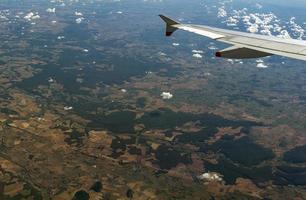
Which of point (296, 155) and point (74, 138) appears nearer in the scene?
point (74, 138)

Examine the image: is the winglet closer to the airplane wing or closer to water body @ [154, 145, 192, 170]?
the airplane wing

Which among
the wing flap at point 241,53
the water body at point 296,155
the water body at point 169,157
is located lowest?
the water body at point 296,155

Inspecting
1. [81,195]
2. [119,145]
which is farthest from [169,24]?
[119,145]

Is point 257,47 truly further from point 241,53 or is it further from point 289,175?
point 289,175

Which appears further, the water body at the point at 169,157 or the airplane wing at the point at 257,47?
the water body at the point at 169,157

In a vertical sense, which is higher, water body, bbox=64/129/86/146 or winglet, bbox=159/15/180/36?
winglet, bbox=159/15/180/36

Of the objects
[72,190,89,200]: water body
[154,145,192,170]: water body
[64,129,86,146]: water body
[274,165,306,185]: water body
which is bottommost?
[274,165,306,185]: water body

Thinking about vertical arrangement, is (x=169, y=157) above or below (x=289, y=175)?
above

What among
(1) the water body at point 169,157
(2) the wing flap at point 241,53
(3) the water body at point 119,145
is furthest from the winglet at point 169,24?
(3) the water body at point 119,145

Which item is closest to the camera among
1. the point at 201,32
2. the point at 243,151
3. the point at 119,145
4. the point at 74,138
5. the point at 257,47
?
the point at 257,47

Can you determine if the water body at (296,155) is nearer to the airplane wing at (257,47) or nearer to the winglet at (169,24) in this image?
the winglet at (169,24)

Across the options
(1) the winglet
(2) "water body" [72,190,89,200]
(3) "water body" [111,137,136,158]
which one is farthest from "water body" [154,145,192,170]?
(1) the winglet

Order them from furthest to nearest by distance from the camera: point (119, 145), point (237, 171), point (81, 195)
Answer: point (119, 145)
point (237, 171)
point (81, 195)
